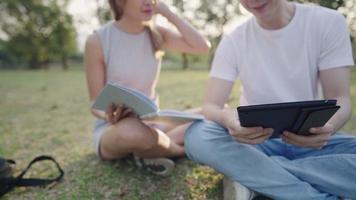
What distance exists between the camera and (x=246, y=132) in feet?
5.49

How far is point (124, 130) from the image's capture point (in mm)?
2209

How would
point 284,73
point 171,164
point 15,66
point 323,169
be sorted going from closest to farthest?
point 323,169, point 284,73, point 171,164, point 15,66

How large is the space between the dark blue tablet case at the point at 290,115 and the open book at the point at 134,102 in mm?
514

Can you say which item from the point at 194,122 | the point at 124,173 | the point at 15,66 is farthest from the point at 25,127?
the point at 15,66

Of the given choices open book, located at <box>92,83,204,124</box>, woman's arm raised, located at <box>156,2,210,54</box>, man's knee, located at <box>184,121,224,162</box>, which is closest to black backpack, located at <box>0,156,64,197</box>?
open book, located at <box>92,83,204,124</box>

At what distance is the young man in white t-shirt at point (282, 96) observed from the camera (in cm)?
178

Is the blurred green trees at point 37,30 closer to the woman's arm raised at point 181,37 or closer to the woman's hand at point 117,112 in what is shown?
the woman's arm raised at point 181,37

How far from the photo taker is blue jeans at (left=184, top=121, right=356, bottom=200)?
5.82ft

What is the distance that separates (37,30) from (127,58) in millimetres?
31501

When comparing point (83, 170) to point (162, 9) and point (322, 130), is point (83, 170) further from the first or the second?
point (322, 130)

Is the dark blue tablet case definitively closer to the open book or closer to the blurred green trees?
the open book

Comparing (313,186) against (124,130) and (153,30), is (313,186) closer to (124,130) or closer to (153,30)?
(124,130)

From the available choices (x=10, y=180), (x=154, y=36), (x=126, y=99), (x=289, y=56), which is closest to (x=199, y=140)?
(x=126, y=99)

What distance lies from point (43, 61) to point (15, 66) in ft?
7.72
